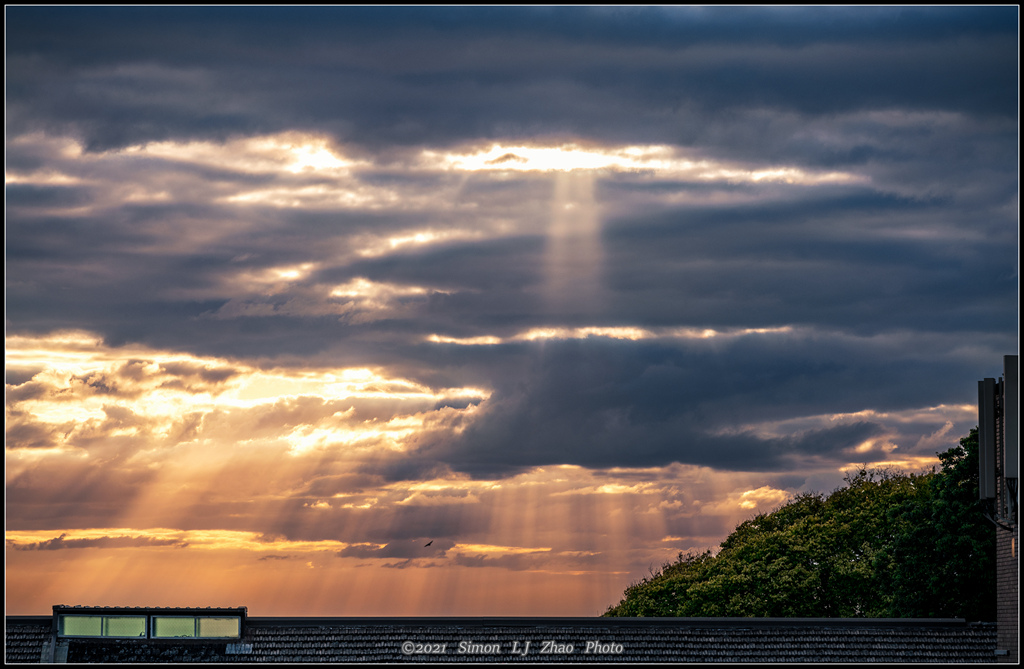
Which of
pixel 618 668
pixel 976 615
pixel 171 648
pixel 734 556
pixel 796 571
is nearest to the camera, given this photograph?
pixel 618 668

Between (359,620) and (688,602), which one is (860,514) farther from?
(359,620)

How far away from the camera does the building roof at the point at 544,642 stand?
32.9 meters

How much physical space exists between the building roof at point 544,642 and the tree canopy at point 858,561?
8.75 m

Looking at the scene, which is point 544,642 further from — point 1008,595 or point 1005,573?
point 1005,573

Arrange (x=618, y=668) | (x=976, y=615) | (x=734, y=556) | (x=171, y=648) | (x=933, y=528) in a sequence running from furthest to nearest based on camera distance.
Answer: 1. (x=734, y=556)
2. (x=933, y=528)
3. (x=976, y=615)
4. (x=171, y=648)
5. (x=618, y=668)

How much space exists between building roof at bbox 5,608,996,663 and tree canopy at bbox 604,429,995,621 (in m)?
8.75

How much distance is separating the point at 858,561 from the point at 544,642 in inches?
1164

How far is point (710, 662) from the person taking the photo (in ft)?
108

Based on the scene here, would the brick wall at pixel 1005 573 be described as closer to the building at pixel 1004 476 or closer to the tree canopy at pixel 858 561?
the building at pixel 1004 476

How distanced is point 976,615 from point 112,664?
33.1 meters

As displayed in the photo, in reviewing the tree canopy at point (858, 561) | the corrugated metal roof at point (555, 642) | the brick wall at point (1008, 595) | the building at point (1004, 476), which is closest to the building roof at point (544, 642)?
the corrugated metal roof at point (555, 642)

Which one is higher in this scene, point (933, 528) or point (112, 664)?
point (933, 528)

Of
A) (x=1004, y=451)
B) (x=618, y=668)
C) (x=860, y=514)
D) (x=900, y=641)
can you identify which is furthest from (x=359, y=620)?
(x=860, y=514)

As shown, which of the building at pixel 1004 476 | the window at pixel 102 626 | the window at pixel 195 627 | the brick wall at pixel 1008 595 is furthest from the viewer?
the window at pixel 102 626
